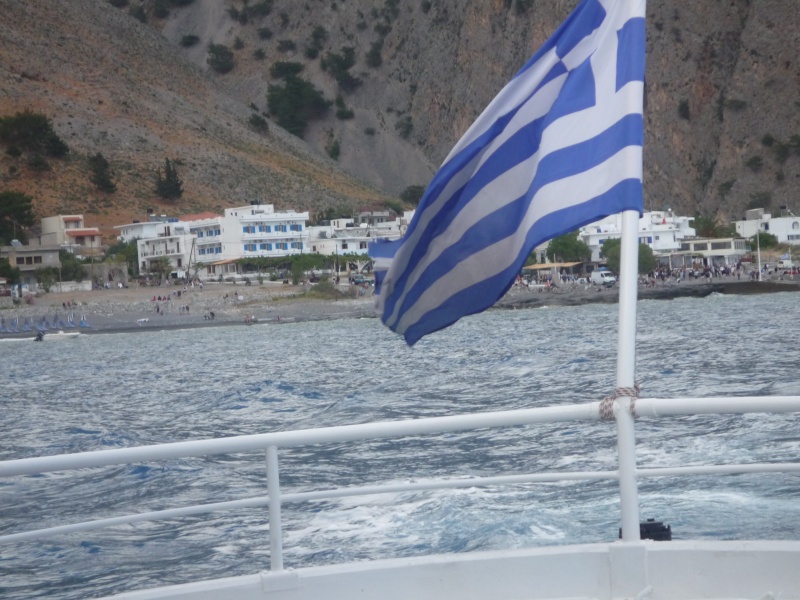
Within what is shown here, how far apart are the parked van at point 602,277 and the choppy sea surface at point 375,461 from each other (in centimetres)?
5214

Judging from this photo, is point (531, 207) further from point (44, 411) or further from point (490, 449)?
point (44, 411)

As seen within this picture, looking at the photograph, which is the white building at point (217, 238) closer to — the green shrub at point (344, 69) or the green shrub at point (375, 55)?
the green shrub at point (375, 55)

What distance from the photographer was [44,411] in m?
26.6

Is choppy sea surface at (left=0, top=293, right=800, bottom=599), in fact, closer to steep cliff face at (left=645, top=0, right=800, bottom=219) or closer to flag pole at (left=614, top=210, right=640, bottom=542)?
flag pole at (left=614, top=210, right=640, bottom=542)

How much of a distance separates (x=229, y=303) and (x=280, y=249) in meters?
21.6

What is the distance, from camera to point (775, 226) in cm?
9762

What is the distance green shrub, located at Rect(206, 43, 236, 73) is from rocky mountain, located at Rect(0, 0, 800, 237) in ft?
0.94

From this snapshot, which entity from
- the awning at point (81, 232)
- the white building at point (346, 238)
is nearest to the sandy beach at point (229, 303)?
the awning at point (81, 232)

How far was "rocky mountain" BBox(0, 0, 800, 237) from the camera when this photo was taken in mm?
105812

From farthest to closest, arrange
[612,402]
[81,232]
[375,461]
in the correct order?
[81,232] → [375,461] → [612,402]

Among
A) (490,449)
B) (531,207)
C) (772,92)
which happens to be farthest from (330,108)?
(531,207)

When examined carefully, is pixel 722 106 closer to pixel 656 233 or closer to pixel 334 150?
pixel 656 233

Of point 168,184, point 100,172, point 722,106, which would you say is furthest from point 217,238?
point 722,106

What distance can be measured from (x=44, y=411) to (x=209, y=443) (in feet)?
79.5
